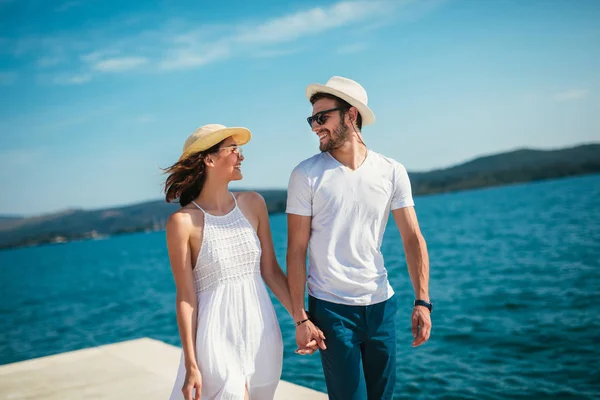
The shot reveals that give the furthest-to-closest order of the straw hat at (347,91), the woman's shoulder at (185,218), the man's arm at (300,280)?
1. the straw hat at (347,91)
2. the man's arm at (300,280)
3. the woman's shoulder at (185,218)

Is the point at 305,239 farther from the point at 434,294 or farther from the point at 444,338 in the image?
the point at 434,294

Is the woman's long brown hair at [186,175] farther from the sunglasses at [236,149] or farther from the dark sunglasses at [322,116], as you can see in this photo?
the dark sunglasses at [322,116]

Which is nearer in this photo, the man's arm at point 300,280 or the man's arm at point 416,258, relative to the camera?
the man's arm at point 300,280

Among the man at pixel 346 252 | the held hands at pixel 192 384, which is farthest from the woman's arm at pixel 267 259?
the held hands at pixel 192 384

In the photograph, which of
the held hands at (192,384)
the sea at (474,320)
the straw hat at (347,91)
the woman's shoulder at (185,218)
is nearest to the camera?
the held hands at (192,384)

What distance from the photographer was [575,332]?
33.8 ft

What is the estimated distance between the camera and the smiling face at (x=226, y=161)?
2697 mm

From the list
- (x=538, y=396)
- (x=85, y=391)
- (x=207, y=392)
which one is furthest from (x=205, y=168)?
(x=538, y=396)

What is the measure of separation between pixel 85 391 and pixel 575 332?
859 cm

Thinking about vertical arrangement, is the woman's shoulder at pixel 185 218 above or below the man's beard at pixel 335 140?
below

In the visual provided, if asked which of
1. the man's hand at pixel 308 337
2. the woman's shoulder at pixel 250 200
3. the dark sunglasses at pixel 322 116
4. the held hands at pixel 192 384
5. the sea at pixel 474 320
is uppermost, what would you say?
the dark sunglasses at pixel 322 116

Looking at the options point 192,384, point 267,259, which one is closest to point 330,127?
point 267,259

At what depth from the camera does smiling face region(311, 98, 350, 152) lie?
9.23ft

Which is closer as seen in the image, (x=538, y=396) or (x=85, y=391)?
(x=85, y=391)
